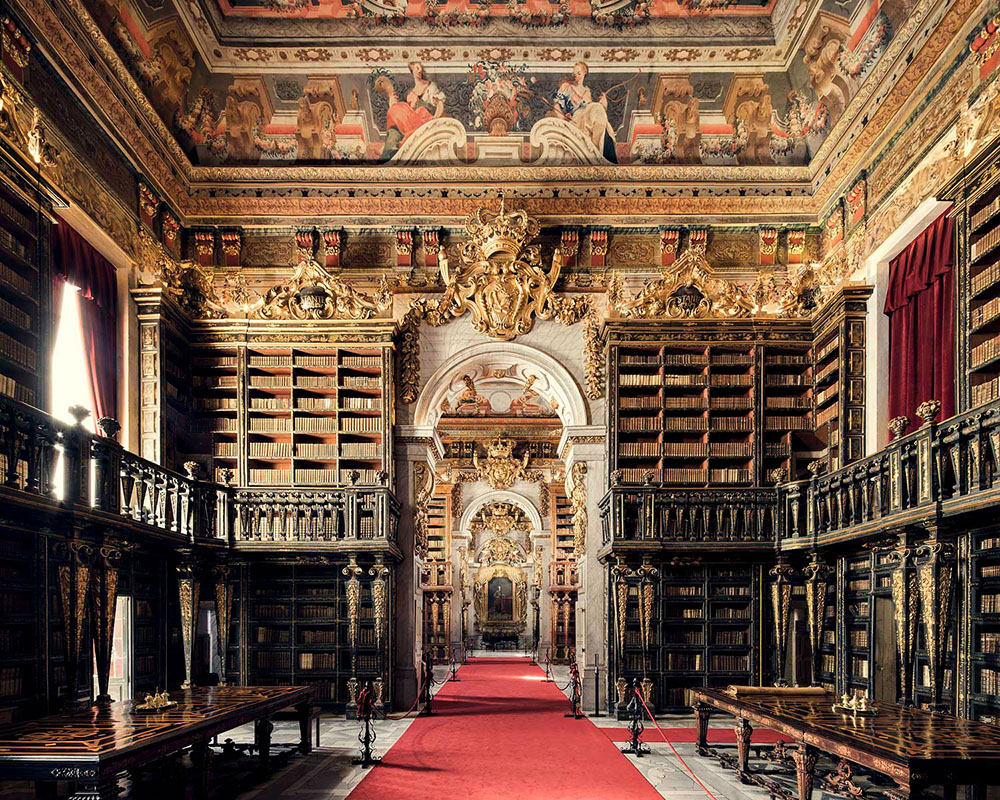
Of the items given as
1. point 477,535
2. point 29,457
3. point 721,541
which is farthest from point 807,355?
point 477,535

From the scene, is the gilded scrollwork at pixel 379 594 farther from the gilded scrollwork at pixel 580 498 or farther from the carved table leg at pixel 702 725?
the carved table leg at pixel 702 725

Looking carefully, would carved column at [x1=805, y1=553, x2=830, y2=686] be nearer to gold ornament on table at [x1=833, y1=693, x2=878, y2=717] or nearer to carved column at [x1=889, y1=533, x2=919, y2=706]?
carved column at [x1=889, y1=533, x2=919, y2=706]

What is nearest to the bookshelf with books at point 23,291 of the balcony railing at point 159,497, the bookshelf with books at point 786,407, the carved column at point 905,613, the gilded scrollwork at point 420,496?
the balcony railing at point 159,497

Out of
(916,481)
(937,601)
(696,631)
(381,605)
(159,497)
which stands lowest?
(696,631)

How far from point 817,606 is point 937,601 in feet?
11.7

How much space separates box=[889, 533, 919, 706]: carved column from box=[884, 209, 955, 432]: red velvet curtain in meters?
1.95

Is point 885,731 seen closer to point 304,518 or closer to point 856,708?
point 856,708

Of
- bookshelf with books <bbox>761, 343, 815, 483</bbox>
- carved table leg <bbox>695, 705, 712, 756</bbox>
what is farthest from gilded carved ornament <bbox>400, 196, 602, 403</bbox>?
carved table leg <bbox>695, 705, 712, 756</bbox>

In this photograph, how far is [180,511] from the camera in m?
11.3

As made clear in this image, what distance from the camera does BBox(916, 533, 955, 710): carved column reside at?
772 cm

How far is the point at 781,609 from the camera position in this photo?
12258 mm

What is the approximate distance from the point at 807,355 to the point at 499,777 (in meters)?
7.71

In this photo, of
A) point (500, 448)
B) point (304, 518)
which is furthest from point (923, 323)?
point (500, 448)

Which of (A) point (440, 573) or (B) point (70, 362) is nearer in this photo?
(B) point (70, 362)
